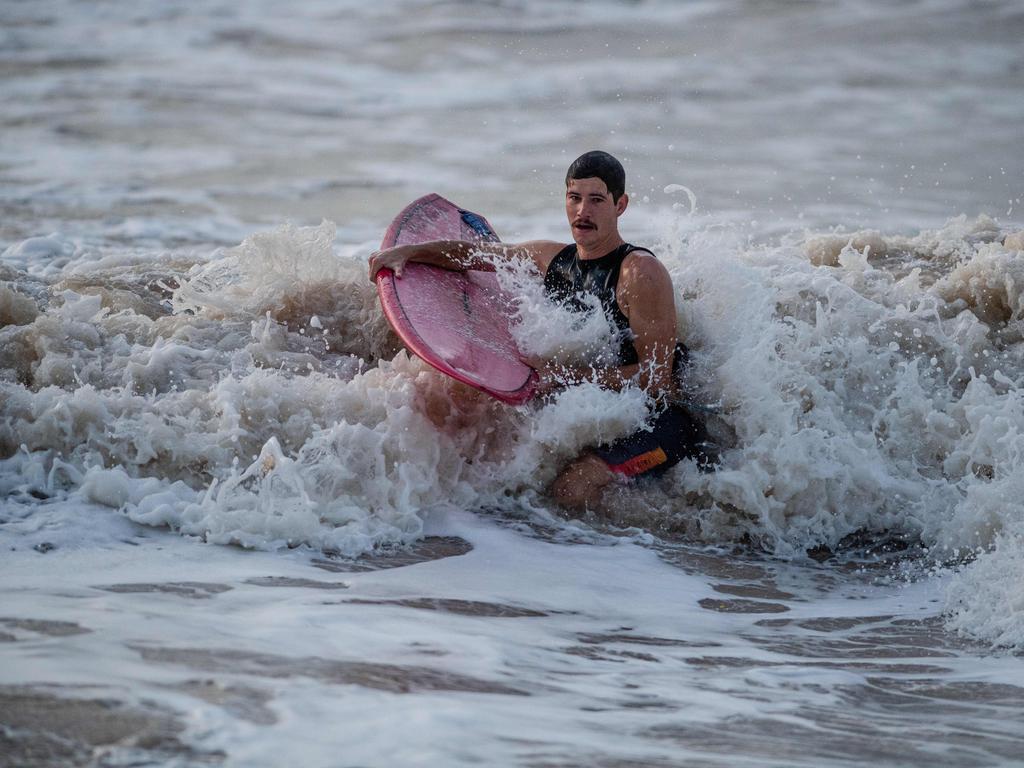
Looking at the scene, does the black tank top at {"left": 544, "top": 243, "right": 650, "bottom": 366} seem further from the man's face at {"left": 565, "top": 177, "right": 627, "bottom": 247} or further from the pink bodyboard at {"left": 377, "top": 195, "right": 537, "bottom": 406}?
the pink bodyboard at {"left": 377, "top": 195, "right": 537, "bottom": 406}

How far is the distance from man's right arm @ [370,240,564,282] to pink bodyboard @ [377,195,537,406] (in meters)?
0.04

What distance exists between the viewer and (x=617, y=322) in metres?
5.12

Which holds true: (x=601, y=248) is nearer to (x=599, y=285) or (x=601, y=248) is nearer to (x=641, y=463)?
(x=599, y=285)

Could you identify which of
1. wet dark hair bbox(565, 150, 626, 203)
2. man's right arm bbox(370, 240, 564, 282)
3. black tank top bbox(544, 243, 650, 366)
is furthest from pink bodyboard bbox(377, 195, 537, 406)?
wet dark hair bbox(565, 150, 626, 203)

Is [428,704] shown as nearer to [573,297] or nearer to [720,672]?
[720,672]

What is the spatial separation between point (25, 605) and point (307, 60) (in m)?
15.7

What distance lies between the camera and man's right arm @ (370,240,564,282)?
214 inches

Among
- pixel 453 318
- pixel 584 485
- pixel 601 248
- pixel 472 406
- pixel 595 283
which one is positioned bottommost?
pixel 584 485

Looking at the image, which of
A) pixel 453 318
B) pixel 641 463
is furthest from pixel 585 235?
pixel 641 463

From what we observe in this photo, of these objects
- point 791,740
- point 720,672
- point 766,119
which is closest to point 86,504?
point 720,672

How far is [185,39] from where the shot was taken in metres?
18.4

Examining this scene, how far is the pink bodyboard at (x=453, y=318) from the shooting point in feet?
16.5

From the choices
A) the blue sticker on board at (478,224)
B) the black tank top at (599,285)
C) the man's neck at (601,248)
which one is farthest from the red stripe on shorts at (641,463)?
the blue sticker on board at (478,224)

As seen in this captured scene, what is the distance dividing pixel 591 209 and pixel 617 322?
0.50 metres
